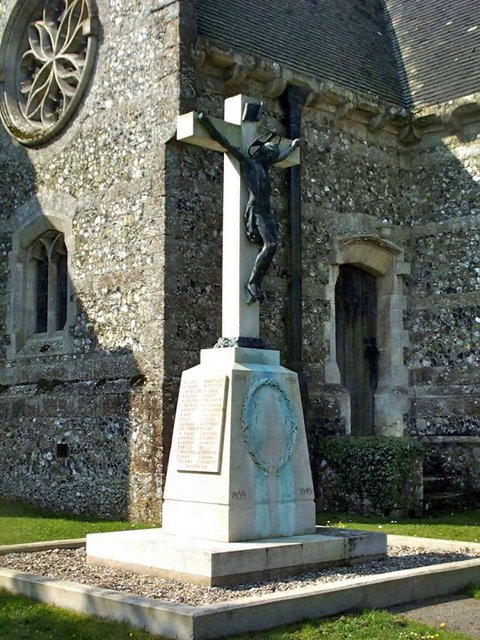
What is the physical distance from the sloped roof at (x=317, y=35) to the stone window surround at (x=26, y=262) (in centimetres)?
363

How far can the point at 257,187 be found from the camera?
862cm

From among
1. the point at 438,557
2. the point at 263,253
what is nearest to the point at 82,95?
the point at 263,253

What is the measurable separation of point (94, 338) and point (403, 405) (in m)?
5.25

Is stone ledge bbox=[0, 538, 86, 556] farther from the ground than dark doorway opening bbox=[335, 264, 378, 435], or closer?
closer

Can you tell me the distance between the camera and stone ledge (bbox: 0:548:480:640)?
598 centimetres

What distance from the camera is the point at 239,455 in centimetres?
784

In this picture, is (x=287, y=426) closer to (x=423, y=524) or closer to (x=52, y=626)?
(x=52, y=626)

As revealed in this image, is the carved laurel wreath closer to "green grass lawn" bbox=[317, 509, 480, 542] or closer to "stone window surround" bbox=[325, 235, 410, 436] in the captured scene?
"green grass lawn" bbox=[317, 509, 480, 542]

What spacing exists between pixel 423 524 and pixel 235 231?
502 cm

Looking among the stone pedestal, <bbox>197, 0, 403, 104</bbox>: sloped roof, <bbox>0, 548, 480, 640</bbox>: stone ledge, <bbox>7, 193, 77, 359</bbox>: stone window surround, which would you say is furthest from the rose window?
<bbox>0, 548, 480, 640</bbox>: stone ledge

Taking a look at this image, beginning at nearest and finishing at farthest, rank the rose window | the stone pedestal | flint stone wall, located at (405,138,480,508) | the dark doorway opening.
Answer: the stone pedestal
flint stone wall, located at (405,138,480,508)
the rose window
the dark doorway opening

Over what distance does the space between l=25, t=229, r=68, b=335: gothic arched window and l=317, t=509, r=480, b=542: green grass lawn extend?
548 centimetres

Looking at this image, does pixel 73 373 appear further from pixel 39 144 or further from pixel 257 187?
pixel 257 187

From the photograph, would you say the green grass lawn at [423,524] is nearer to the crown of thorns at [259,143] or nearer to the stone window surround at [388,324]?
the stone window surround at [388,324]
